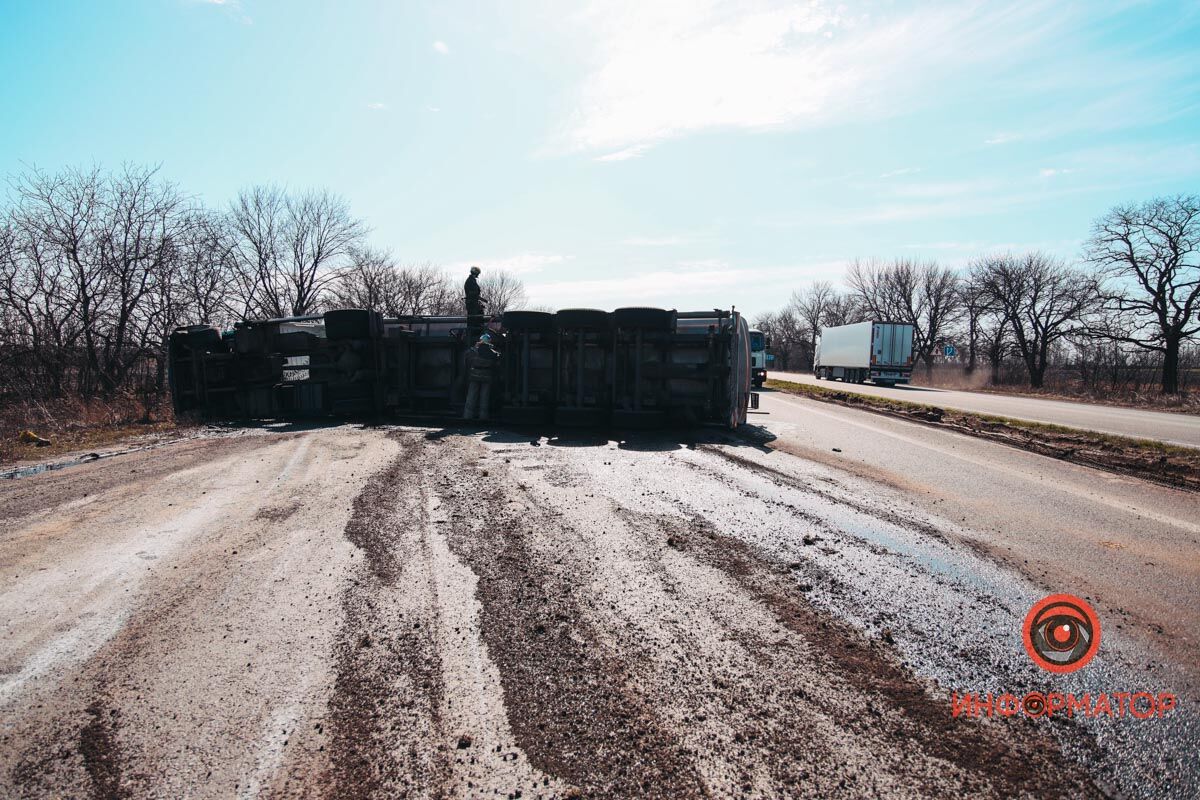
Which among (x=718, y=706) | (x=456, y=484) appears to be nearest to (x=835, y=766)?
(x=718, y=706)

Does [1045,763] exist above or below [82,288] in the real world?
below

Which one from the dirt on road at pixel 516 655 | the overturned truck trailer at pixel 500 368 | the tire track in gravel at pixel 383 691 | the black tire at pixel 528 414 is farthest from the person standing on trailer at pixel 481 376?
the tire track in gravel at pixel 383 691

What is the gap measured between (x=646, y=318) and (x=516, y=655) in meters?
8.43

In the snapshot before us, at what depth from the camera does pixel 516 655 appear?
275cm

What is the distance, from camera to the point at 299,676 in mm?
2578

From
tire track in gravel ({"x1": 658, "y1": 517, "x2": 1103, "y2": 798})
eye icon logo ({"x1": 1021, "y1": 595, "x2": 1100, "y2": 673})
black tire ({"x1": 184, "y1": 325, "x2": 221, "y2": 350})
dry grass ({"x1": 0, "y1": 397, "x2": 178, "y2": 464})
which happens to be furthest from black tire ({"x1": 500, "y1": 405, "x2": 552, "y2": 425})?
eye icon logo ({"x1": 1021, "y1": 595, "x2": 1100, "y2": 673})

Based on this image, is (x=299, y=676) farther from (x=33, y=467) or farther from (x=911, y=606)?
(x=33, y=467)

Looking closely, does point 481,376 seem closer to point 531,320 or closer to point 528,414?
point 528,414

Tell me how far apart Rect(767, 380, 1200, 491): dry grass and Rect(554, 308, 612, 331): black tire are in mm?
6998

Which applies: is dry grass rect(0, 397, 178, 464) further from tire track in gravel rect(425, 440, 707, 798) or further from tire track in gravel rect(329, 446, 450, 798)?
tire track in gravel rect(425, 440, 707, 798)

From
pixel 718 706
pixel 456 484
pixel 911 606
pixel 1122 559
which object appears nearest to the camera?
pixel 718 706

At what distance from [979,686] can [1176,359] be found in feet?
114

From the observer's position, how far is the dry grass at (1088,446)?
722 cm

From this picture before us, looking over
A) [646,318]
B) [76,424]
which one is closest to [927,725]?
[646,318]
